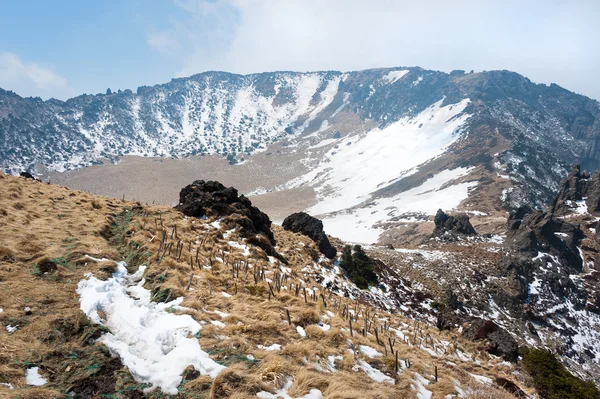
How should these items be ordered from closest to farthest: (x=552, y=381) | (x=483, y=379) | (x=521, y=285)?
(x=483, y=379) → (x=552, y=381) → (x=521, y=285)

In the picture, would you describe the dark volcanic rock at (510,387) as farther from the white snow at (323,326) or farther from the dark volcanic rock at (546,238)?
the dark volcanic rock at (546,238)

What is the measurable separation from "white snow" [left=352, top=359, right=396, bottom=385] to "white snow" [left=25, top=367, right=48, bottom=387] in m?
5.98

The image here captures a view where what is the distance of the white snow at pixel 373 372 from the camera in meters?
7.08

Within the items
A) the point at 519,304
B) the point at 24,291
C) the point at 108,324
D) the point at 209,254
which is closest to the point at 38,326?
the point at 108,324

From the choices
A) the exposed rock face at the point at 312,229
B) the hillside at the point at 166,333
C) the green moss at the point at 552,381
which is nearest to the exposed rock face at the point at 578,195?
the exposed rock face at the point at 312,229

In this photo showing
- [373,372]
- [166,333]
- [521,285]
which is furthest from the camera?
[521,285]

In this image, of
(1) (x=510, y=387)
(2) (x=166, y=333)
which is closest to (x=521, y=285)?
(1) (x=510, y=387)

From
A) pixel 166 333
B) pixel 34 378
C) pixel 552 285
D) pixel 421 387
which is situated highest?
pixel 34 378

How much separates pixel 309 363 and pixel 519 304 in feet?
105

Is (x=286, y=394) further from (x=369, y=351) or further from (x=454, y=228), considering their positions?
(x=454, y=228)

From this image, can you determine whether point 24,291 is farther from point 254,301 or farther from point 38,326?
point 254,301

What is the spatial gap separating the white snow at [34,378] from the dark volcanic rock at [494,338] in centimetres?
1801

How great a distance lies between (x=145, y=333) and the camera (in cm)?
643

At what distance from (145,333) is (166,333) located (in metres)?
0.47
